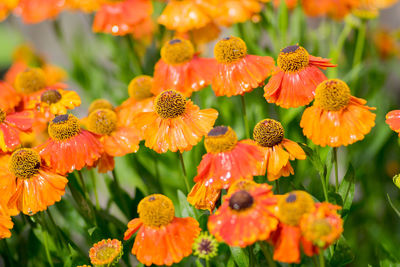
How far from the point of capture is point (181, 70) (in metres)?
0.96

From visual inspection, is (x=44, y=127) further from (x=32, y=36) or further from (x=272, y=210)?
(x=32, y=36)


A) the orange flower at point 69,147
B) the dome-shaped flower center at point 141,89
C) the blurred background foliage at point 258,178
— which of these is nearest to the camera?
the orange flower at point 69,147

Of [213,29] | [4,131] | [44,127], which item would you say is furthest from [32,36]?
[4,131]

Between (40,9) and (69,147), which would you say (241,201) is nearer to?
(69,147)

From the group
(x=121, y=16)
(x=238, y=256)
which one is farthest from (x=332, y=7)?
(x=238, y=256)

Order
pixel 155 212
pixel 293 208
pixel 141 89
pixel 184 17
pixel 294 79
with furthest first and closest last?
pixel 184 17 → pixel 141 89 → pixel 294 79 → pixel 155 212 → pixel 293 208

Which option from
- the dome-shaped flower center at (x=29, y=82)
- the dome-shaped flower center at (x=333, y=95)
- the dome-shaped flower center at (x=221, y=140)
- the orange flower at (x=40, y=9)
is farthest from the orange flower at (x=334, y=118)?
the orange flower at (x=40, y=9)

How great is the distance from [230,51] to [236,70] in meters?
0.04

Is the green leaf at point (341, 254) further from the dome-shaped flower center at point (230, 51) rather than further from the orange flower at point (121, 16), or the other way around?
the orange flower at point (121, 16)

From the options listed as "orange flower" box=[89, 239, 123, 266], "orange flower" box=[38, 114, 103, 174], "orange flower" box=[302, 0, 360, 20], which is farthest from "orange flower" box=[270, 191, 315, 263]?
"orange flower" box=[302, 0, 360, 20]

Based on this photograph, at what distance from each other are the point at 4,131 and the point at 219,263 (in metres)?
0.41

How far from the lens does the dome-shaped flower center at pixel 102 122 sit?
0.89 meters

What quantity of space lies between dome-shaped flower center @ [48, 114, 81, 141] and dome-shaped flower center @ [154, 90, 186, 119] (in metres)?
0.14

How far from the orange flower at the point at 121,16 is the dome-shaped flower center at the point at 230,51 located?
43cm
